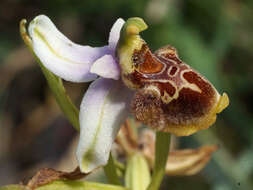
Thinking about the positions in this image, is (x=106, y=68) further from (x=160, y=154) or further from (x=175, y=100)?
(x=160, y=154)

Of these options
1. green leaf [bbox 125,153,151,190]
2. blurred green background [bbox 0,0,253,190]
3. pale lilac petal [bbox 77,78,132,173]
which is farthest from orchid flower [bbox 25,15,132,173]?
blurred green background [bbox 0,0,253,190]

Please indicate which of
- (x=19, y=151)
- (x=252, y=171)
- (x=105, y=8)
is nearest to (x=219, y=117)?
(x=252, y=171)

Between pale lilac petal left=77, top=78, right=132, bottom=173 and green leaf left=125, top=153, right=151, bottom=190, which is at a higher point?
pale lilac petal left=77, top=78, right=132, bottom=173

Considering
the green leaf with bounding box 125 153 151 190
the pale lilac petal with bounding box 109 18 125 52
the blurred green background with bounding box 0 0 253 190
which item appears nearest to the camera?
the pale lilac petal with bounding box 109 18 125 52

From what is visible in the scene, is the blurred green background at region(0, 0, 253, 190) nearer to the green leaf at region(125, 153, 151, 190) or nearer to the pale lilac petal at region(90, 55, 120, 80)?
the green leaf at region(125, 153, 151, 190)

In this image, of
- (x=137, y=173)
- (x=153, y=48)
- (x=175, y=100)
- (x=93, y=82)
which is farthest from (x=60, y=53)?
(x=153, y=48)

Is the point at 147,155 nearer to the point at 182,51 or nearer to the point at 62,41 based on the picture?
the point at 62,41
